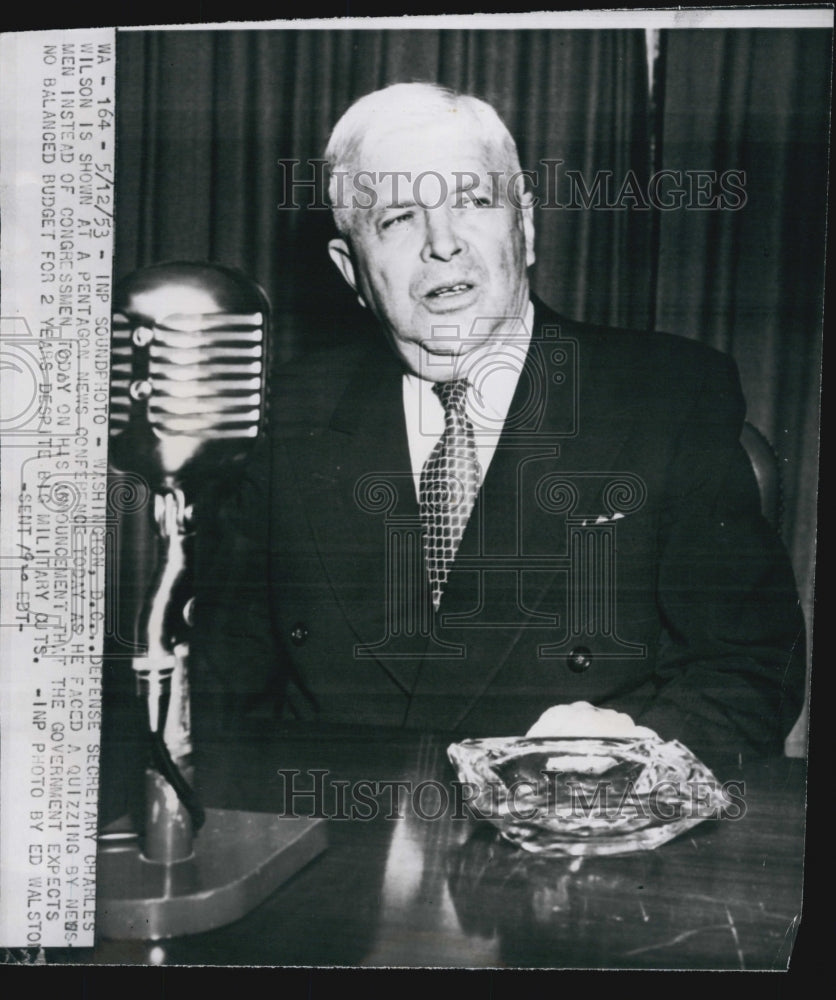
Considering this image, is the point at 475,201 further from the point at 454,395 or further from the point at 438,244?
the point at 454,395

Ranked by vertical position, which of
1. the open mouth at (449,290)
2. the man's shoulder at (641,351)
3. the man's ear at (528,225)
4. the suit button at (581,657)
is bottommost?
the suit button at (581,657)

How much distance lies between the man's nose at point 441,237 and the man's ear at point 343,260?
17 cm

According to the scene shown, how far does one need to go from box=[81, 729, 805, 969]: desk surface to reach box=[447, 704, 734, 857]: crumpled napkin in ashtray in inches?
1.6

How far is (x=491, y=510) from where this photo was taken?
2.68 meters

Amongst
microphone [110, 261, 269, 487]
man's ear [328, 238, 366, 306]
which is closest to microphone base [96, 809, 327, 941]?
microphone [110, 261, 269, 487]

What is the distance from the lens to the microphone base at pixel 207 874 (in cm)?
271

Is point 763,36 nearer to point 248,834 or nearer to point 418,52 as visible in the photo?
point 418,52

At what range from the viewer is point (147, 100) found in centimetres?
270

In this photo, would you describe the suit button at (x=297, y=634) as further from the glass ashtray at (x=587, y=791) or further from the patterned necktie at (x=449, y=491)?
the glass ashtray at (x=587, y=791)

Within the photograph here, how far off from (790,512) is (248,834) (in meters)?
1.41

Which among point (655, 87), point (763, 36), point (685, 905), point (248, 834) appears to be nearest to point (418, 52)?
point (655, 87)

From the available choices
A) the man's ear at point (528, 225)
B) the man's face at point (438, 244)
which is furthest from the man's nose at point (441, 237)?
the man's ear at point (528, 225)

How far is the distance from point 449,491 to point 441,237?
22.1 inches

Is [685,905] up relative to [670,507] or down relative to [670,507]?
down
